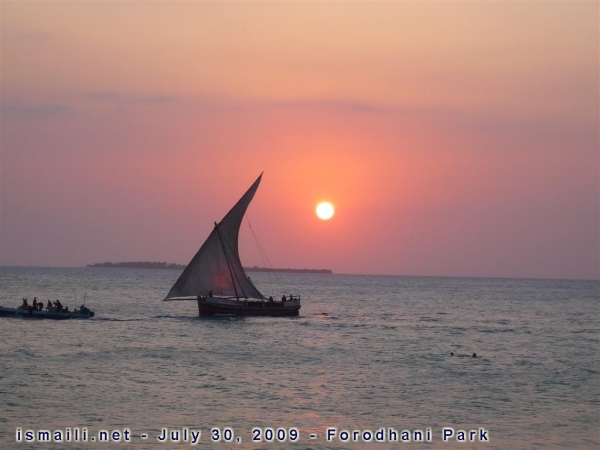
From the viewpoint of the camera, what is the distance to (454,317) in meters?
98.4

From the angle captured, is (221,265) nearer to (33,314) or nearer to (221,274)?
(221,274)

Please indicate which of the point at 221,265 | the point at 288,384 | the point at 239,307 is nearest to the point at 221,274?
the point at 221,265

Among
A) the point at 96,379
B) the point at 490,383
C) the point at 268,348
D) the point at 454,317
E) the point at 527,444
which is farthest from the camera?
the point at 454,317

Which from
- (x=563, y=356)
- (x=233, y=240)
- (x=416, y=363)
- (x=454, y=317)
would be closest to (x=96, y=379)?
(x=416, y=363)

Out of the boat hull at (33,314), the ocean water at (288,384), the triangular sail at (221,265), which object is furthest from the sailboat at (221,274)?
the boat hull at (33,314)

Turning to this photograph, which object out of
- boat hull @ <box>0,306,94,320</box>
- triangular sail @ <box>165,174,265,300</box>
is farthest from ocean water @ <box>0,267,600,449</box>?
triangular sail @ <box>165,174,265,300</box>

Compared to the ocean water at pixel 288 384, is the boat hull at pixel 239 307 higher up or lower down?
higher up

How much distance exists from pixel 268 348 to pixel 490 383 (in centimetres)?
1779

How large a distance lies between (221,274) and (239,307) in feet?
11.5

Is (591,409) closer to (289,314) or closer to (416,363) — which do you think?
(416,363)

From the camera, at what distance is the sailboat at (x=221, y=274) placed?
72.6 m

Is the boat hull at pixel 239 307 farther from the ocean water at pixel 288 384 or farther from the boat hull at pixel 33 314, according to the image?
the boat hull at pixel 33 314

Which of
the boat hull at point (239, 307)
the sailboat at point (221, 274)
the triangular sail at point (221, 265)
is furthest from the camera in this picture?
the boat hull at point (239, 307)

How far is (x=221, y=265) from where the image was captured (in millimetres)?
74125
